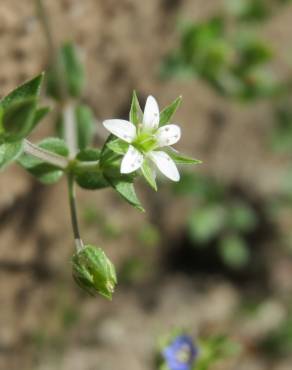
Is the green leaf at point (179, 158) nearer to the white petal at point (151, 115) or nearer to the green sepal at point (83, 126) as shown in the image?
the white petal at point (151, 115)

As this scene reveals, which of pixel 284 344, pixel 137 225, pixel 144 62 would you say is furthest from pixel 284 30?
pixel 284 344

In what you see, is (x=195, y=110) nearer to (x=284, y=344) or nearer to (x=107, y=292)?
(x=284, y=344)

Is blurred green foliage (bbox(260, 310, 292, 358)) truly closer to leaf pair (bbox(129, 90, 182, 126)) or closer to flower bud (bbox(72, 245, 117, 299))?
flower bud (bbox(72, 245, 117, 299))

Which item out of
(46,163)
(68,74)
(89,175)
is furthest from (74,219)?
(68,74)

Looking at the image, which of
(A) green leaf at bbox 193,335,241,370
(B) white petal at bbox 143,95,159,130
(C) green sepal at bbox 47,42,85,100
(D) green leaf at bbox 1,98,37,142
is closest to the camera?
(D) green leaf at bbox 1,98,37,142

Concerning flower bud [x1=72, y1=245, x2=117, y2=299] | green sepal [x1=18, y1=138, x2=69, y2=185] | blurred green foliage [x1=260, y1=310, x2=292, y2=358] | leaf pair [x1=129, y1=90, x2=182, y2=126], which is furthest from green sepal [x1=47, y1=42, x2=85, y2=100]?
blurred green foliage [x1=260, y1=310, x2=292, y2=358]

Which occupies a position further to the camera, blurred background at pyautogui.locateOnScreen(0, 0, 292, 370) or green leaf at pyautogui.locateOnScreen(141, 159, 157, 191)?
blurred background at pyautogui.locateOnScreen(0, 0, 292, 370)
